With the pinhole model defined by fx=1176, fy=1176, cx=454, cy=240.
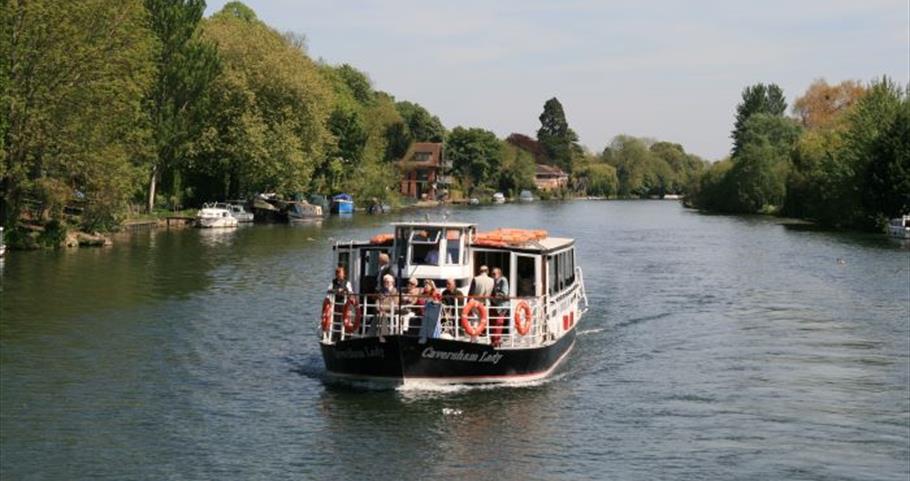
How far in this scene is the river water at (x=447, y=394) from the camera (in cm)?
2570

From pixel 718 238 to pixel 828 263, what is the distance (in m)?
29.2

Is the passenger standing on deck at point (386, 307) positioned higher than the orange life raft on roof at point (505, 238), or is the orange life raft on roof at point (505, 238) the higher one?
the orange life raft on roof at point (505, 238)

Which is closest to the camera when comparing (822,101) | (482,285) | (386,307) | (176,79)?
(386,307)

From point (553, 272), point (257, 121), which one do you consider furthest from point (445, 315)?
point (257, 121)

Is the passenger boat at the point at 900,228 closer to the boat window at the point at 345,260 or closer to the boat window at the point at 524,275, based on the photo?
the boat window at the point at 524,275

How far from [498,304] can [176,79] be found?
2937 inches

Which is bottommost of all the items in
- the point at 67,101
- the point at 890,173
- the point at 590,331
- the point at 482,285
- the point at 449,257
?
the point at 590,331

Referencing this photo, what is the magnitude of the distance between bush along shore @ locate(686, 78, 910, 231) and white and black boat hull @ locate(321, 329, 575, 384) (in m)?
80.9

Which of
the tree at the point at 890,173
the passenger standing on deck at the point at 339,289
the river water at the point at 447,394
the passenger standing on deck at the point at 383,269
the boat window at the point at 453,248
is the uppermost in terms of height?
the tree at the point at 890,173

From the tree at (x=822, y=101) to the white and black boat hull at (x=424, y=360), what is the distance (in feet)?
512

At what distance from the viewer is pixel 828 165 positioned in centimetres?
12231

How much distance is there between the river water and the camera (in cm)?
2570

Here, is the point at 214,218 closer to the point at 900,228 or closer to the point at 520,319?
the point at 900,228

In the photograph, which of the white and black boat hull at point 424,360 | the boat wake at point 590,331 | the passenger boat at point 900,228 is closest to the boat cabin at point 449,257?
the white and black boat hull at point 424,360
